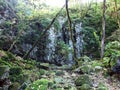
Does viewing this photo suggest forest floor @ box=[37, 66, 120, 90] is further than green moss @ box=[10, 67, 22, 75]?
Yes

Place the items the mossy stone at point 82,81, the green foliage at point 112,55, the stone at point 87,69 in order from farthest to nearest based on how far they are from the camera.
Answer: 1. the stone at point 87,69
2. the green foliage at point 112,55
3. the mossy stone at point 82,81

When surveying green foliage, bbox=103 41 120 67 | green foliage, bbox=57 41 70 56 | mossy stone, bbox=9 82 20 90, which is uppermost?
mossy stone, bbox=9 82 20 90

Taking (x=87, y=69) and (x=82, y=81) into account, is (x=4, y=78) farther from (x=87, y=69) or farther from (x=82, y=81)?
(x=87, y=69)

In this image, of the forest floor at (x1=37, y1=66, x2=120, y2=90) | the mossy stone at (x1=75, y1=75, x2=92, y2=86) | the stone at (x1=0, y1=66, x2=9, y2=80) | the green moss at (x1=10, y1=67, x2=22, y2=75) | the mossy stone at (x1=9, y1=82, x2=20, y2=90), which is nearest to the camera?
the stone at (x1=0, y1=66, x2=9, y2=80)

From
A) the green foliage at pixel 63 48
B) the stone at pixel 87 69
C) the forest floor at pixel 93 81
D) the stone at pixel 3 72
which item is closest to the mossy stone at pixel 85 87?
the forest floor at pixel 93 81

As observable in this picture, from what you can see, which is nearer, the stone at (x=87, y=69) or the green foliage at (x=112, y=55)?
the green foliage at (x=112, y=55)

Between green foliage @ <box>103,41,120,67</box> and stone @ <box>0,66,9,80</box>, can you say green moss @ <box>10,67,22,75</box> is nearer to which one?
stone @ <box>0,66,9,80</box>

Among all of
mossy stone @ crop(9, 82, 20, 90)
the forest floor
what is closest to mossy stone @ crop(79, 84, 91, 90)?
the forest floor

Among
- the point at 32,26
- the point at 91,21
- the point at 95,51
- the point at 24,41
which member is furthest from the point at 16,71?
the point at 91,21

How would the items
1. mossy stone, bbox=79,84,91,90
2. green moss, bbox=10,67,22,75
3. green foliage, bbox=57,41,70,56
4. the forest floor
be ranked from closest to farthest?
1. green moss, bbox=10,67,22,75
2. mossy stone, bbox=79,84,91,90
3. the forest floor
4. green foliage, bbox=57,41,70,56

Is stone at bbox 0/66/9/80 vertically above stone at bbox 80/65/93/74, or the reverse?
stone at bbox 0/66/9/80

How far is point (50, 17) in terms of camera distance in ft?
40.5

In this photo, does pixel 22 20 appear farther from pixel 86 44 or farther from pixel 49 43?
pixel 86 44

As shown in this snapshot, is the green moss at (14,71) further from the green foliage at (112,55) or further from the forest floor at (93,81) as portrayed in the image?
the green foliage at (112,55)
